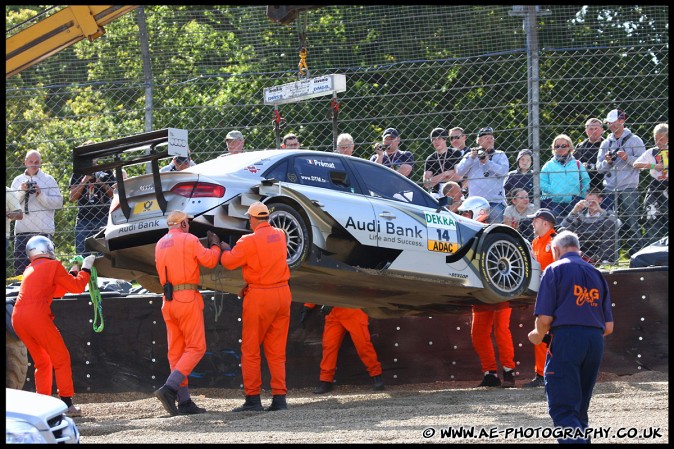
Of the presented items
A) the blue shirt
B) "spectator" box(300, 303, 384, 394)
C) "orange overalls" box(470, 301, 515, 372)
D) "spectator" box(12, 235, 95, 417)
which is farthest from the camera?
the blue shirt

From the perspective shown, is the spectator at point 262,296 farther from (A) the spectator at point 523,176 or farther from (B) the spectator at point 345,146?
(A) the spectator at point 523,176

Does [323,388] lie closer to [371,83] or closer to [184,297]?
[184,297]

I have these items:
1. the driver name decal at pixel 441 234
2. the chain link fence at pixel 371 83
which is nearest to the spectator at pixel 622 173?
the chain link fence at pixel 371 83

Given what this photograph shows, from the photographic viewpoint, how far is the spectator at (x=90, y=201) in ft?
42.6

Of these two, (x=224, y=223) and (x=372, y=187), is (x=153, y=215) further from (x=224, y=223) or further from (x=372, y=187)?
(x=372, y=187)

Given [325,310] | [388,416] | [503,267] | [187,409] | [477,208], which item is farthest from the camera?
[325,310]

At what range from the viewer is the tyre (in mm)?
11250

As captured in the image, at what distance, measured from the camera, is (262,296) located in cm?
1062

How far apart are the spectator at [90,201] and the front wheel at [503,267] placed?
4.44 meters

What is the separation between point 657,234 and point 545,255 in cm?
179

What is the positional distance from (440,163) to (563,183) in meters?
→ 1.57

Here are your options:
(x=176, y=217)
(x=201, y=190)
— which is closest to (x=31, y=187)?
(x=176, y=217)

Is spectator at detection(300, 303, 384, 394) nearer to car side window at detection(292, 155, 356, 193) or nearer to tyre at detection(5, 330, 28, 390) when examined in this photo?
car side window at detection(292, 155, 356, 193)

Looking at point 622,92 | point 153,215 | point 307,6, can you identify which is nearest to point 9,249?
point 153,215
